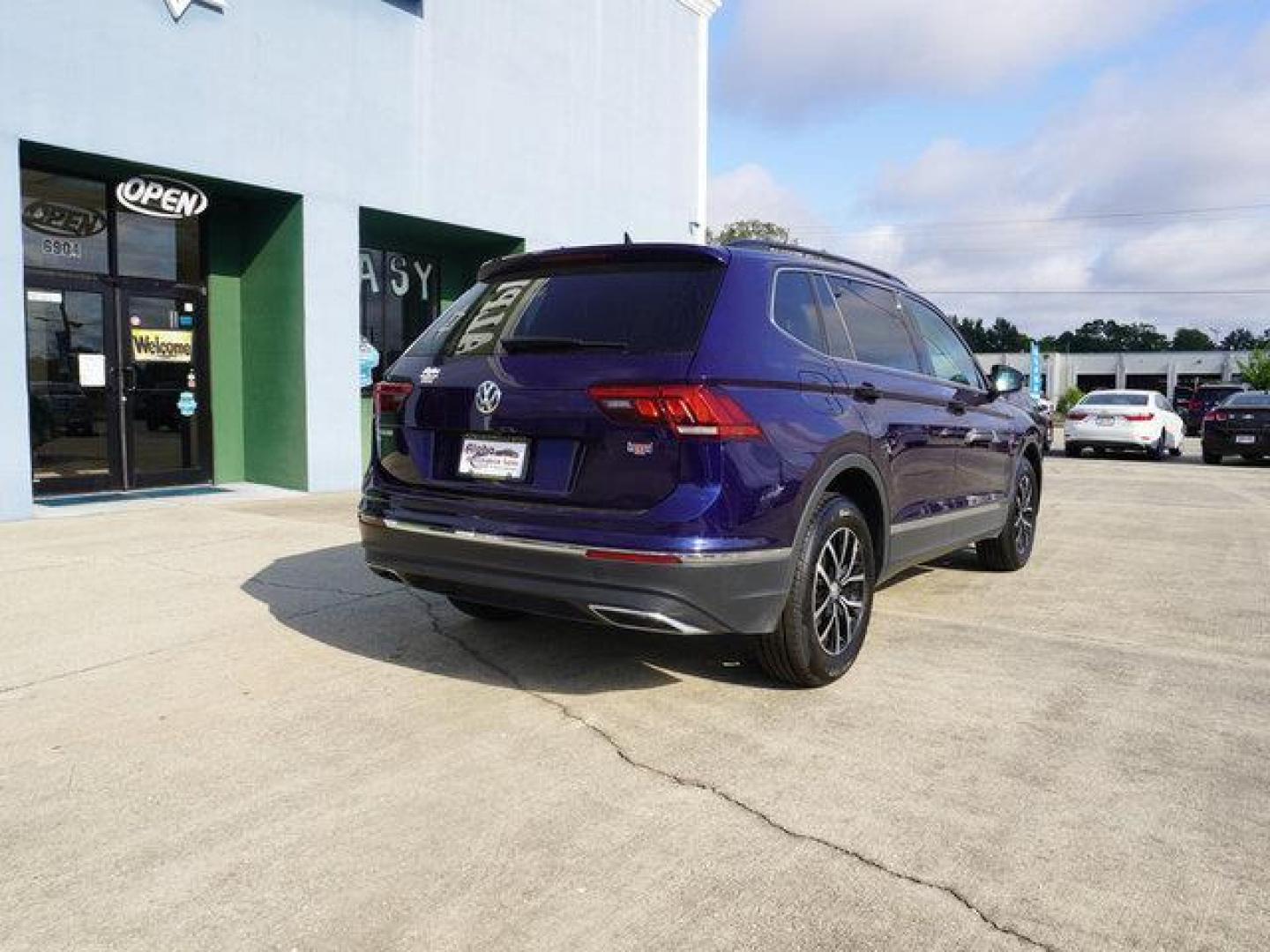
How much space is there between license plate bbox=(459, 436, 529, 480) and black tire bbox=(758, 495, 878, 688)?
109cm

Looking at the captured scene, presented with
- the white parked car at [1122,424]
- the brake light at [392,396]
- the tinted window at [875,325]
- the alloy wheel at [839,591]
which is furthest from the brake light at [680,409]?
the white parked car at [1122,424]

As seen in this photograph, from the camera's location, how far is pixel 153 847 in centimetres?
265

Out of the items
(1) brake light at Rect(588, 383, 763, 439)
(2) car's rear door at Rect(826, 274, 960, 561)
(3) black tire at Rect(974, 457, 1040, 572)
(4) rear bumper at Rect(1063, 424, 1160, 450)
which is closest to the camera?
(1) brake light at Rect(588, 383, 763, 439)

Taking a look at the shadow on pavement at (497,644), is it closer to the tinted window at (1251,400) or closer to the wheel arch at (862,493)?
the wheel arch at (862,493)

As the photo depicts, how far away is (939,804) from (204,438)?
9.48 metres

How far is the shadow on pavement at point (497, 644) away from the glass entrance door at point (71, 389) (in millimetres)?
4635

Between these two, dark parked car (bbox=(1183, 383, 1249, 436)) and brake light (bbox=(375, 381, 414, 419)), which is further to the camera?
dark parked car (bbox=(1183, 383, 1249, 436))

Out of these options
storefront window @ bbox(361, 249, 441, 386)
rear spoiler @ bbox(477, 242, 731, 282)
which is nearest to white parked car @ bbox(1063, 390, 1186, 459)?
storefront window @ bbox(361, 249, 441, 386)

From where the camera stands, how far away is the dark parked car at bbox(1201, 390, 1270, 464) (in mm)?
17766

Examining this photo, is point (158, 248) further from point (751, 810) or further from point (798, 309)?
point (751, 810)

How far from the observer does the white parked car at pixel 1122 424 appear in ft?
60.2

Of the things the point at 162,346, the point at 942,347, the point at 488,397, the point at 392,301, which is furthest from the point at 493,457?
the point at 392,301

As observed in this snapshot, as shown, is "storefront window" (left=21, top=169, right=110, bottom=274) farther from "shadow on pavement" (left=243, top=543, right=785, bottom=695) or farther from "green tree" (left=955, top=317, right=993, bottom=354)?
"green tree" (left=955, top=317, right=993, bottom=354)

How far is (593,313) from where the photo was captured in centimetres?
372
